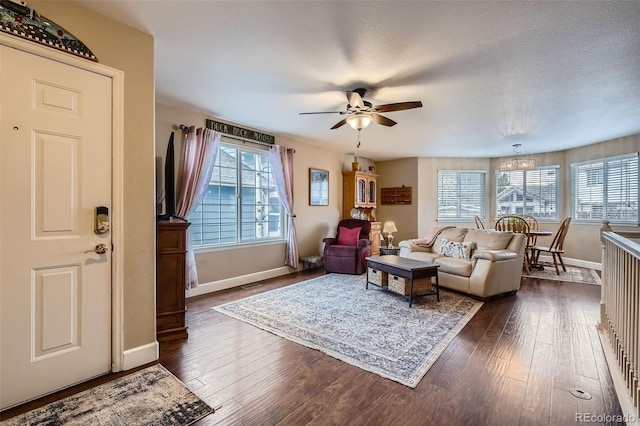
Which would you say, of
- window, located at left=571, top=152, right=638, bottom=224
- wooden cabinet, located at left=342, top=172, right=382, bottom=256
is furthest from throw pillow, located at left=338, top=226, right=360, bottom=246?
window, located at left=571, top=152, right=638, bottom=224

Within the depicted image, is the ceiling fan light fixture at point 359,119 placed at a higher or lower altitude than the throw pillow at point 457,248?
higher

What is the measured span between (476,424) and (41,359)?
2.70 meters

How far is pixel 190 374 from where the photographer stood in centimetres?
210

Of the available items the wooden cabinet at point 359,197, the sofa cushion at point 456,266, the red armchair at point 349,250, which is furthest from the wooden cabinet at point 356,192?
the sofa cushion at point 456,266

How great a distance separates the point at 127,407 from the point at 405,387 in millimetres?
1782

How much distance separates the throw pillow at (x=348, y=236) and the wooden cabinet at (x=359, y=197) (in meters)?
0.72

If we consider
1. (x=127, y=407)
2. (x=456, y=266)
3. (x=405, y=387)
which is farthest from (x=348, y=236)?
(x=127, y=407)

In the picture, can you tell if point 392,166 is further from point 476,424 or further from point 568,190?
point 476,424

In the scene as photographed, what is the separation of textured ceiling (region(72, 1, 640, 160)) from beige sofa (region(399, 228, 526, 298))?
5.86ft

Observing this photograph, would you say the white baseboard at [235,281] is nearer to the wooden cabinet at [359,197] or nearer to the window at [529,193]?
the wooden cabinet at [359,197]

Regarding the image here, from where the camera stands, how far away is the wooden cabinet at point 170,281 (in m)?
2.66

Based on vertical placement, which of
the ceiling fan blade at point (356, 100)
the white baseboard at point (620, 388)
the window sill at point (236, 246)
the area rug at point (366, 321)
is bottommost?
the area rug at point (366, 321)

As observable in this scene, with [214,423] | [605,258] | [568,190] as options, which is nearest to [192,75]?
[214,423]

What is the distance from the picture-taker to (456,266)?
3.99 metres
